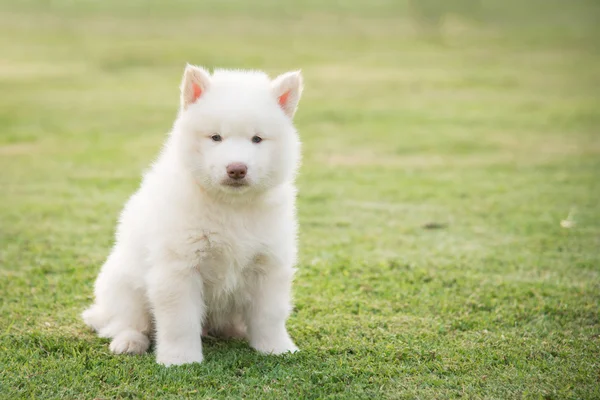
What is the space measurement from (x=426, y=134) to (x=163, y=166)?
30.3 ft

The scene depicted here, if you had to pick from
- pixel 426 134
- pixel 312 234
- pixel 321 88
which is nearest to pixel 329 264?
pixel 312 234

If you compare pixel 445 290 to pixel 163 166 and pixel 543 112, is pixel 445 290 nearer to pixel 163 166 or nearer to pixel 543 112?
pixel 163 166

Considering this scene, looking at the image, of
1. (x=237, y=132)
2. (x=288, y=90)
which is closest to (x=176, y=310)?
(x=237, y=132)

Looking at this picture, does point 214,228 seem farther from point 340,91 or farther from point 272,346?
point 340,91

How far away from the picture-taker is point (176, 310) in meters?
3.90

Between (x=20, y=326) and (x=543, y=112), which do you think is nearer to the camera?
(x=20, y=326)

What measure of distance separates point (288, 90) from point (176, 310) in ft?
4.27

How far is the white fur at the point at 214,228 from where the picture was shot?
380cm

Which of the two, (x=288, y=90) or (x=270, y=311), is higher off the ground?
(x=288, y=90)

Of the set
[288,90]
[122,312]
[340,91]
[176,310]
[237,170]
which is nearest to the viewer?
[237,170]

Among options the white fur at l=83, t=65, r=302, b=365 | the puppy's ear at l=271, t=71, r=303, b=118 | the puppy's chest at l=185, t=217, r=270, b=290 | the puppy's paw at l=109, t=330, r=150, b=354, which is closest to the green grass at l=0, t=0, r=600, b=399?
the puppy's paw at l=109, t=330, r=150, b=354

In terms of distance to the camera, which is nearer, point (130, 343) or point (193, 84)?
point (193, 84)

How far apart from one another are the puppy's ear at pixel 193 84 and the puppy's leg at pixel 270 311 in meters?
1.02

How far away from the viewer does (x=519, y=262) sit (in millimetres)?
6270
